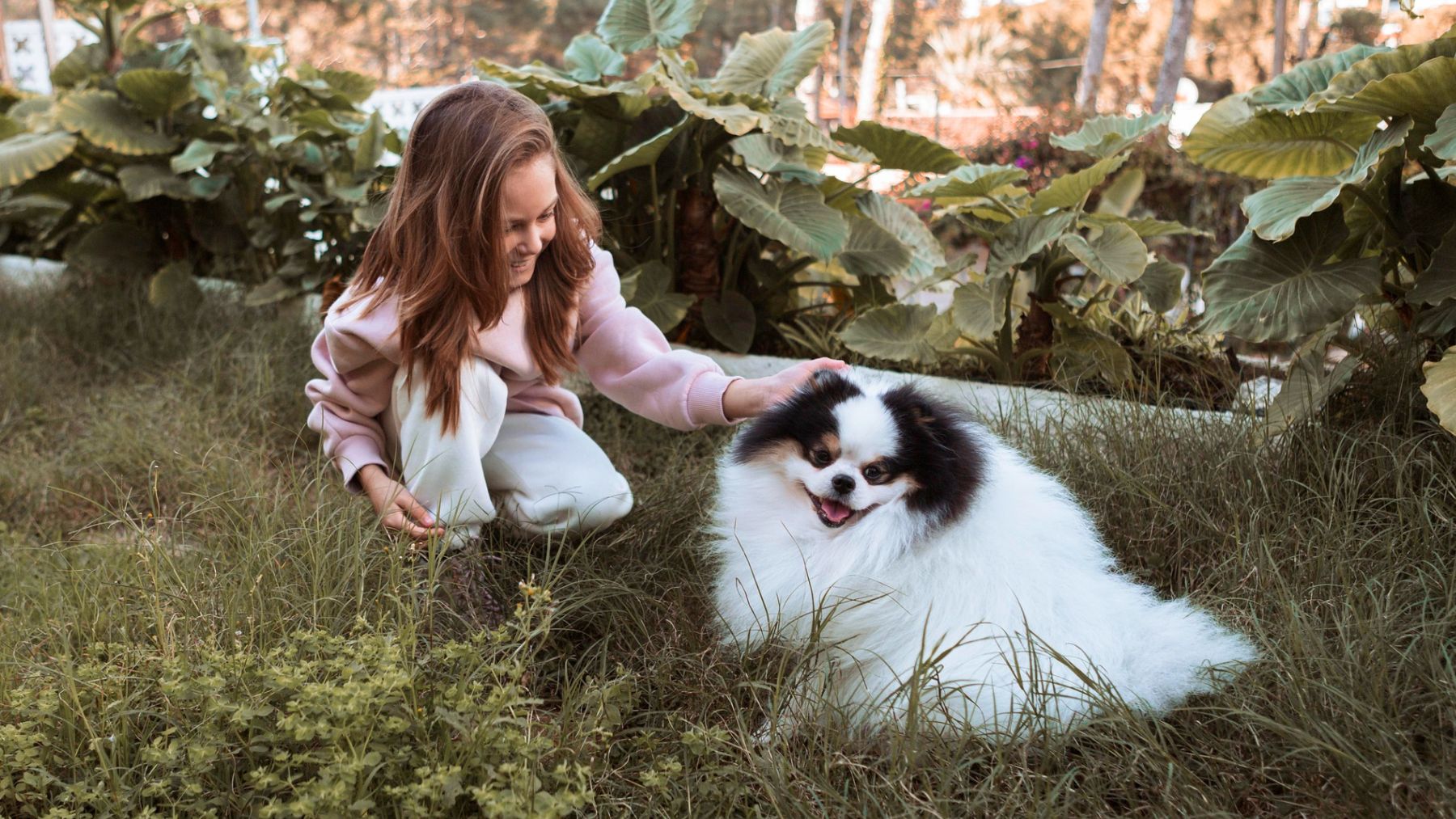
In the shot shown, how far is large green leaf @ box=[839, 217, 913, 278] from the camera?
3354 mm

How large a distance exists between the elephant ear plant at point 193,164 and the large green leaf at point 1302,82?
288 centimetres

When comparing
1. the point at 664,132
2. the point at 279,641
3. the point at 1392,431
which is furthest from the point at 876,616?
the point at 664,132

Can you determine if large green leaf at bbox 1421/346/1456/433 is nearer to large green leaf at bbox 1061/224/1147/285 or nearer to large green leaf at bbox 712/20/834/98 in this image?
large green leaf at bbox 1061/224/1147/285

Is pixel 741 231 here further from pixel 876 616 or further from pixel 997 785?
pixel 997 785

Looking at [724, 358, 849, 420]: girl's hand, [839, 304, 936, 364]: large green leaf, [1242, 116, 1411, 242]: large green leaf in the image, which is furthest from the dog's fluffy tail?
[839, 304, 936, 364]: large green leaf

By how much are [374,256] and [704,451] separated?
3.65 feet

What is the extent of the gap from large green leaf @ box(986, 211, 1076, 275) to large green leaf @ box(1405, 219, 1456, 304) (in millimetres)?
901

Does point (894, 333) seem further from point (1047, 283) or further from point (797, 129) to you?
point (797, 129)

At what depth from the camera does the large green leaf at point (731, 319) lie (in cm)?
351

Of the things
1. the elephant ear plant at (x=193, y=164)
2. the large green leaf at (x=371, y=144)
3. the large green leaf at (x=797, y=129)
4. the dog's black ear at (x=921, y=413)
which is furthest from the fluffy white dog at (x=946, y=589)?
the large green leaf at (x=371, y=144)

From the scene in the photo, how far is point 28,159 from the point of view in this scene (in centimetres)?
430

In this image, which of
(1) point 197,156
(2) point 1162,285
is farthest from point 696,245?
(1) point 197,156

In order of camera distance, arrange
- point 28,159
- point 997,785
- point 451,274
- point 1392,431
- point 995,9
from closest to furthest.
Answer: point 997,785, point 451,274, point 1392,431, point 28,159, point 995,9

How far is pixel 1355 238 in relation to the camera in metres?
2.53
